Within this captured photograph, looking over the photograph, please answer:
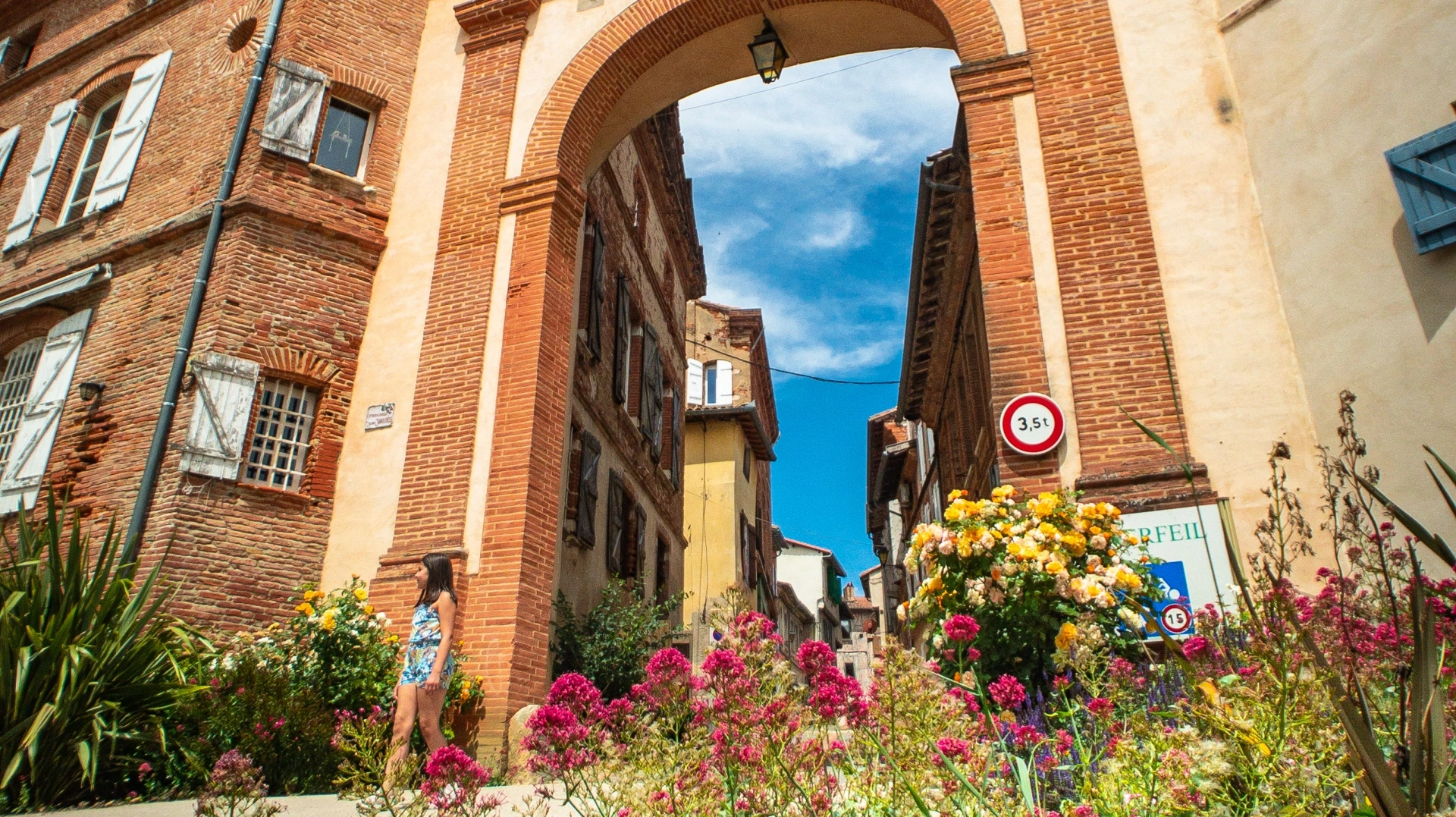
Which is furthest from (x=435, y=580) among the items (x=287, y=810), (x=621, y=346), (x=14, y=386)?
(x=14, y=386)

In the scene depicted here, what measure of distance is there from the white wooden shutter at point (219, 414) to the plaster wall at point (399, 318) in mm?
963

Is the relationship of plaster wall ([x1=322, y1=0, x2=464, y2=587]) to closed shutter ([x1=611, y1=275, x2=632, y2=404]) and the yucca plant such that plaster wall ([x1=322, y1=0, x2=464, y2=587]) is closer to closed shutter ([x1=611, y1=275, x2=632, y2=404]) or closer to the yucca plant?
the yucca plant

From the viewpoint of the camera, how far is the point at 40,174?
42.0 feet

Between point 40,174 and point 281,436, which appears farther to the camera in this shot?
point 40,174

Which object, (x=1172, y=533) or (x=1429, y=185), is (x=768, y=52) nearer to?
(x=1429, y=185)

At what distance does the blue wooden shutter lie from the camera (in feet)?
20.5

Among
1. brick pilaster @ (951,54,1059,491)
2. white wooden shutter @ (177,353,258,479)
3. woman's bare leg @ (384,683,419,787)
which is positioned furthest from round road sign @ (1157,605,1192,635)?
white wooden shutter @ (177,353,258,479)

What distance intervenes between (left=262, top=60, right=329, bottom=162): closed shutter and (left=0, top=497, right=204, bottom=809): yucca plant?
5.61 meters

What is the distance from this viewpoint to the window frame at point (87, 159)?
12.5m

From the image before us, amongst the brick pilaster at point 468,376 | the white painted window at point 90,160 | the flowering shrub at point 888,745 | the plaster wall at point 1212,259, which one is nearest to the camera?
the flowering shrub at point 888,745

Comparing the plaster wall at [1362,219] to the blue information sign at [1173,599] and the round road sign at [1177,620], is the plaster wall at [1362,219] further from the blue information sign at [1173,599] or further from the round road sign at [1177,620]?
the round road sign at [1177,620]

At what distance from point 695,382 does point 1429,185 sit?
19008 mm

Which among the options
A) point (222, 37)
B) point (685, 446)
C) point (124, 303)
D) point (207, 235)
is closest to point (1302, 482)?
point (207, 235)

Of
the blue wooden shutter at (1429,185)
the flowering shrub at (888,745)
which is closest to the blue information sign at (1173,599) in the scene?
the blue wooden shutter at (1429,185)
